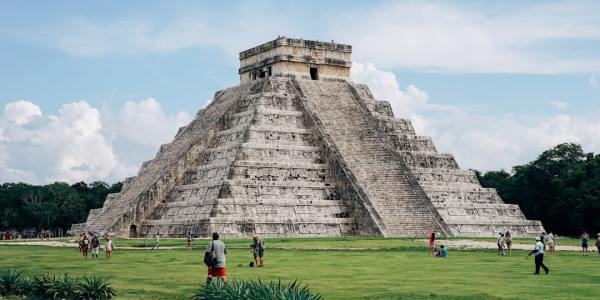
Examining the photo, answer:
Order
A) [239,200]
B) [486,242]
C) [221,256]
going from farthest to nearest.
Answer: [239,200], [486,242], [221,256]

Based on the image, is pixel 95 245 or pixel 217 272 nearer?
pixel 217 272

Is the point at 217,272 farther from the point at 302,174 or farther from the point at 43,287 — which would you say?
the point at 302,174

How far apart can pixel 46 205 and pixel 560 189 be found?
161 feet

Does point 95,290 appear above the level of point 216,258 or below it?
below

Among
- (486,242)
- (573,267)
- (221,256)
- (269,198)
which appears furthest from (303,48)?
(221,256)

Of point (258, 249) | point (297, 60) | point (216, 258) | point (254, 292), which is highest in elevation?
point (297, 60)

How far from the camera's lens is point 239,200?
1753 inches

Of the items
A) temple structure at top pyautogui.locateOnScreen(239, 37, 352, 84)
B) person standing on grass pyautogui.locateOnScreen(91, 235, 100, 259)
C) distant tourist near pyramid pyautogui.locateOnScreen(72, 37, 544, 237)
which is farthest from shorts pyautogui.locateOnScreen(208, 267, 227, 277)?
temple structure at top pyautogui.locateOnScreen(239, 37, 352, 84)

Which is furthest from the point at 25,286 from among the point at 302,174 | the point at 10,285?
the point at 302,174

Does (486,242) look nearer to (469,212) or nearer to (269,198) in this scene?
(469,212)

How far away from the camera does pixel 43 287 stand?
20031 millimetres

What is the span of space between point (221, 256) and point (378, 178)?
29.9 meters

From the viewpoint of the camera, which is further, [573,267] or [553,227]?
[553,227]

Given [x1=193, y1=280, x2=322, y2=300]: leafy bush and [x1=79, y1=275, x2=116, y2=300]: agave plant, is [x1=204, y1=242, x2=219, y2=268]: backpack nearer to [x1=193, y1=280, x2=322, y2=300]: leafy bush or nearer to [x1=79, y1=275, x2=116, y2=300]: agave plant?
[x1=193, y1=280, x2=322, y2=300]: leafy bush
